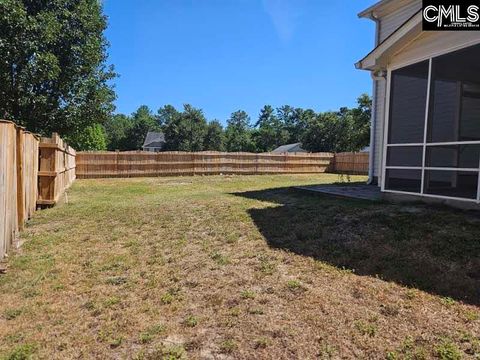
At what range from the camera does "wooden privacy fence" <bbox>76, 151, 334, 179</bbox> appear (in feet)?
57.4

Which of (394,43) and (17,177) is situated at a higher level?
(394,43)

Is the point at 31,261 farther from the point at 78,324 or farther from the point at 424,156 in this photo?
the point at 424,156

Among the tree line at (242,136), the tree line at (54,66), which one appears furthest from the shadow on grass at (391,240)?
the tree line at (242,136)

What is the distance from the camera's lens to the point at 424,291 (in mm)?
3027

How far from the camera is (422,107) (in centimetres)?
808

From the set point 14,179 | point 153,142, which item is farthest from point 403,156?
point 153,142

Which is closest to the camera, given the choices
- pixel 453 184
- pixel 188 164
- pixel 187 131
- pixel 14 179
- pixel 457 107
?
pixel 14 179

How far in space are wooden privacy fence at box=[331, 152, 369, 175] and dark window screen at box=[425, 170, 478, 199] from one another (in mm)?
12414

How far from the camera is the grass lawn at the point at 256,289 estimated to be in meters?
2.47

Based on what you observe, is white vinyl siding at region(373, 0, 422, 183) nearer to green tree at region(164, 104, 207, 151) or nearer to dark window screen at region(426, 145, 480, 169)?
dark window screen at region(426, 145, 480, 169)

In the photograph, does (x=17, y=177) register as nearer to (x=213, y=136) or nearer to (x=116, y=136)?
(x=213, y=136)

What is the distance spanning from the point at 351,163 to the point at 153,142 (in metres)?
37.4

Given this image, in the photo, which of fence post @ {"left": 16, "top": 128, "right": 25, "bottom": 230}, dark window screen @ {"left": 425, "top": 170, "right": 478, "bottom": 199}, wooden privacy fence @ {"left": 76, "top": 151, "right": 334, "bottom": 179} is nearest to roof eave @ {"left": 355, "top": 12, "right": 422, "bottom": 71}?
dark window screen @ {"left": 425, "top": 170, "right": 478, "bottom": 199}

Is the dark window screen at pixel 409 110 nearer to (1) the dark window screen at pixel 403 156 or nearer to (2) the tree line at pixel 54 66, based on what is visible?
(1) the dark window screen at pixel 403 156
